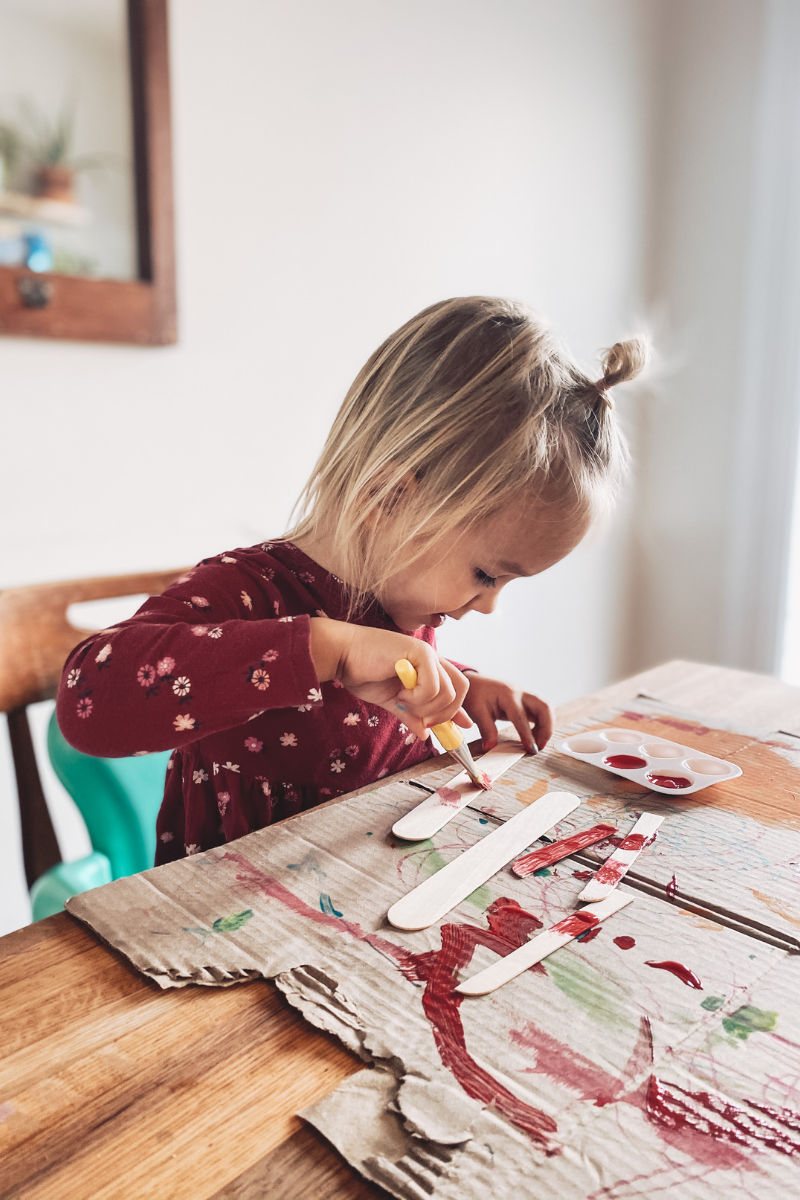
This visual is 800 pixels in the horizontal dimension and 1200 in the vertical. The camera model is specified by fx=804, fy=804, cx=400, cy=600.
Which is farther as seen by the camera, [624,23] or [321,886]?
[624,23]

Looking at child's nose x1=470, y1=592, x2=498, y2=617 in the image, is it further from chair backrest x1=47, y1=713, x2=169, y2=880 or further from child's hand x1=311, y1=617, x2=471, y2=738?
chair backrest x1=47, y1=713, x2=169, y2=880

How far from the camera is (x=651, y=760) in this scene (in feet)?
2.07

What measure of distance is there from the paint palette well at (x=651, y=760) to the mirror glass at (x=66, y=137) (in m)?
0.87

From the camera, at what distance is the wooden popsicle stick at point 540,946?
0.37m

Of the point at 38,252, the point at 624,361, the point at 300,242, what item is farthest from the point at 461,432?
the point at 300,242

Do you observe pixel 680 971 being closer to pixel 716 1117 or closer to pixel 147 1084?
pixel 716 1117

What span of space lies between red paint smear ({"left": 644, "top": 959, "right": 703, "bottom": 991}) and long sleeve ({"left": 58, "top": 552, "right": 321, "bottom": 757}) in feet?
0.82

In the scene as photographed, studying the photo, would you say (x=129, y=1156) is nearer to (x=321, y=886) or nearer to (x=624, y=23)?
(x=321, y=886)

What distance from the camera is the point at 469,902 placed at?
0.44 meters

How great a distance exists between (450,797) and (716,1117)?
29 centimetres

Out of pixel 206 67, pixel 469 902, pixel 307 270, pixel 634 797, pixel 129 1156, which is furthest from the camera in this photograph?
pixel 307 270

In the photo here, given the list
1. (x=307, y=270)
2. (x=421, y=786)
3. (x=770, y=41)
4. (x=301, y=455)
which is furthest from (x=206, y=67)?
(x=770, y=41)

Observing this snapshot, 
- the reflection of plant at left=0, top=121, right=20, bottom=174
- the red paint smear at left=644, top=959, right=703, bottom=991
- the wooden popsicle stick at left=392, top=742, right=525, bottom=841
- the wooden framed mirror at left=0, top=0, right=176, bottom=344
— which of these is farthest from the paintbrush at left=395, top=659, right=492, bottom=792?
the reflection of plant at left=0, top=121, right=20, bottom=174

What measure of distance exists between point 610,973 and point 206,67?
4.14 feet
